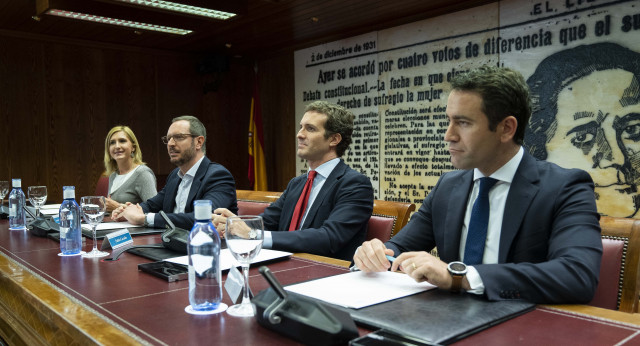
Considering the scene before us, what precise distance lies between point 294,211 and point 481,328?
1520 millimetres

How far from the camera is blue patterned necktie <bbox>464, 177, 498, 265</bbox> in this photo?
1467mm

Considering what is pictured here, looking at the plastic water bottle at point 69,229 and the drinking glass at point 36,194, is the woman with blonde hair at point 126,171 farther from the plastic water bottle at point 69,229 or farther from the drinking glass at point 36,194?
the plastic water bottle at point 69,229

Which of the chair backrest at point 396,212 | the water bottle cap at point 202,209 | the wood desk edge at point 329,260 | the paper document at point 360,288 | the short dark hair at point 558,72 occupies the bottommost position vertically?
the wood desk edge at point 329,260

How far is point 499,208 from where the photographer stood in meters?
1.50

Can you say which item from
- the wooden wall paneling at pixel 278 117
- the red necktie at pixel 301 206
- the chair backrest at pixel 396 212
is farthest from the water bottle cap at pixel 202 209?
the wooden wall paneling at pixel 278 117

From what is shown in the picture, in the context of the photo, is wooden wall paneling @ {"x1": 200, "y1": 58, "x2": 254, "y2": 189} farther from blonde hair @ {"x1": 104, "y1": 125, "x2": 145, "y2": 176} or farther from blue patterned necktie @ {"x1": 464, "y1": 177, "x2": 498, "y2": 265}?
blue patterned necktie @ {"x1": 464, "y1": 177, "x2": 498, "y2": 265}

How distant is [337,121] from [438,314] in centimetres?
163

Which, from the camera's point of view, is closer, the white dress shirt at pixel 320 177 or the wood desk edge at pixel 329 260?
the wood desk edge at pixel 329 260

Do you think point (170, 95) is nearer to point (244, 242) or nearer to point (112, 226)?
point (112, 226)

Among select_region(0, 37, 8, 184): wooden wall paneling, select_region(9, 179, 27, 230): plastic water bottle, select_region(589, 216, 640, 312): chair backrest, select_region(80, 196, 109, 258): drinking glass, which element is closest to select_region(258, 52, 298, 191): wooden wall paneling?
select_region(0, 37, 8, 184): wooden wall paneling

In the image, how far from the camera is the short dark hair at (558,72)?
140 inches

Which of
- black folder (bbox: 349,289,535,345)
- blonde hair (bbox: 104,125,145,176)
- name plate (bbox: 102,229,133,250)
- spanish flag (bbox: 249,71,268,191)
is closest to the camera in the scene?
black folder (bbox: 349,289,535,345)

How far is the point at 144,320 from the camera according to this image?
3.24 feet

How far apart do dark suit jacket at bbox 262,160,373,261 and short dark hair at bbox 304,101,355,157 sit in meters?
0.20
